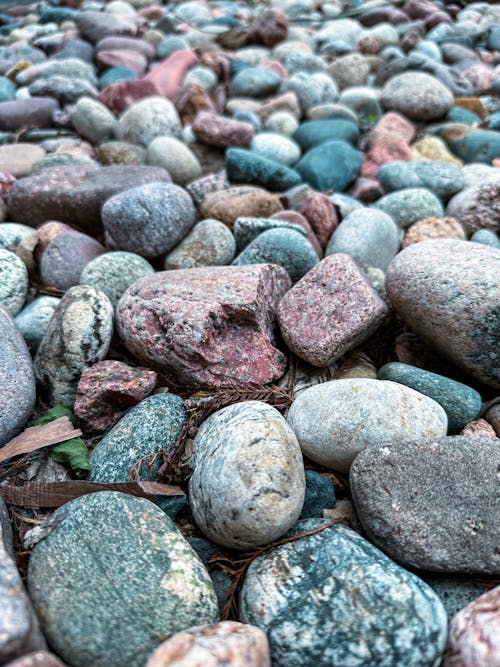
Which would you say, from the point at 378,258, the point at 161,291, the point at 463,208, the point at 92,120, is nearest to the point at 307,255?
the point at 378,258

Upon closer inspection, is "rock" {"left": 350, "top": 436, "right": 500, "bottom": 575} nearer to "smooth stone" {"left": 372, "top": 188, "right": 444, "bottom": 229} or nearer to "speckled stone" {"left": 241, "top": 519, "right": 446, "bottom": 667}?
"speckled stone" {"left": 241, "top": 519, "right": 446, "bottom": 667}

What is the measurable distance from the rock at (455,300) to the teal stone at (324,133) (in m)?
2.34

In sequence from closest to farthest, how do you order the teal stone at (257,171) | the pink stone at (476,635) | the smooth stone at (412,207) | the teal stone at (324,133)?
the pink stone at (476,635) < the smooth stone at (412,207) < the teal stone at (257,171) < the teal stone at (324,133)

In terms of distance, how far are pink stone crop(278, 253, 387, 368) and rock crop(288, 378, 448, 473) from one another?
298mm

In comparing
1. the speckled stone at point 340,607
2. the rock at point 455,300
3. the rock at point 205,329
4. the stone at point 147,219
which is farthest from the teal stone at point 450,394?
the stone at point 147,219

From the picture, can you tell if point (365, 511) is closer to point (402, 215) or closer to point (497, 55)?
point (402, 215)

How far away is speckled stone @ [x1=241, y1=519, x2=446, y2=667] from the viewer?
1535mm

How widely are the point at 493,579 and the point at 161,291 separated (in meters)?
1.73

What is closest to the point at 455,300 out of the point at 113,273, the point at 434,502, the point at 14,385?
the point at 434,502

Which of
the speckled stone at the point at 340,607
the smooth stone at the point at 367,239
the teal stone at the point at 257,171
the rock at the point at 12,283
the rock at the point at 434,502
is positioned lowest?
the speckled stone at the point at 340,607

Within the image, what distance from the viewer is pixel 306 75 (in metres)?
5.40

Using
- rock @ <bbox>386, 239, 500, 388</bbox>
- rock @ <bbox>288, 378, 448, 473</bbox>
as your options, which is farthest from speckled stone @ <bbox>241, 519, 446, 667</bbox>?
rock @ <bbox>386, 239, 500, 388</bbox>

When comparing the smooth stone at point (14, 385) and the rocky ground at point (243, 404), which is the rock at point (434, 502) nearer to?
the rocky ground at point (243, 404)

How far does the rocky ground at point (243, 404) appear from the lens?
159 centimetres
